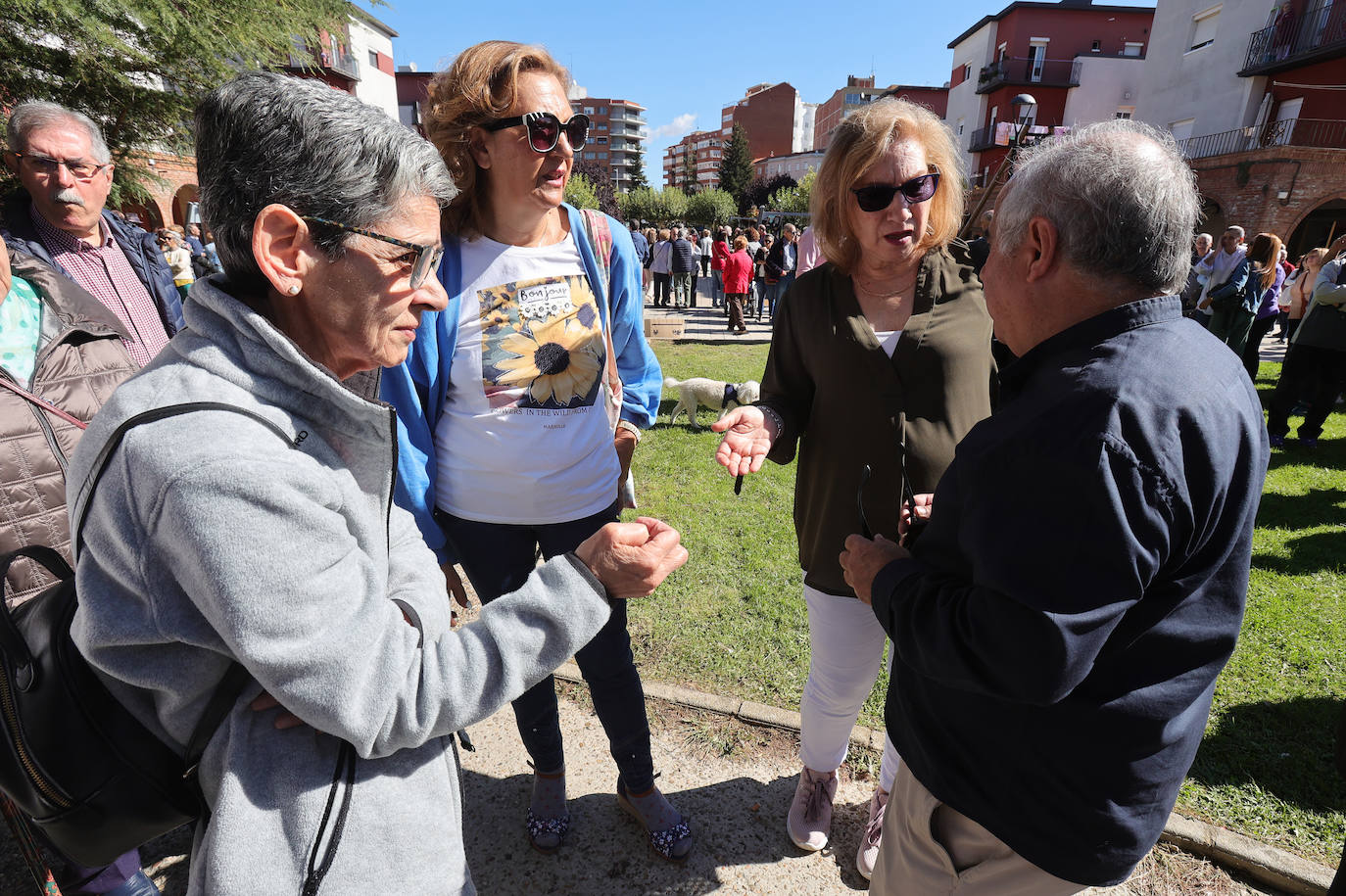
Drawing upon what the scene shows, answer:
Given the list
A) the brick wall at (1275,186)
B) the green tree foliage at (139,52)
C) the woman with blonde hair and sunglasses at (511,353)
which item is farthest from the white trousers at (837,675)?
the brick wall at (1275,186)

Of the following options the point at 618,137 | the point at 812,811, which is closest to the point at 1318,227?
the point at 812,811

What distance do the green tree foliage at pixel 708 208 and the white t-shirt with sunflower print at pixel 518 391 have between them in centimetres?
6045

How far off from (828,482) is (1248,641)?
128 inches

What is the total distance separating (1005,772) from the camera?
1338mm

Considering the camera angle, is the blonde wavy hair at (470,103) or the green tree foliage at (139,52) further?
the green tree foliage at (139,52)

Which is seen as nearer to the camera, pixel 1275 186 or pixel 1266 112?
pixel 1275 186

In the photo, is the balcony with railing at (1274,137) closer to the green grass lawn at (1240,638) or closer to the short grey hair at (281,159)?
the green grass lawn at (1240,638)

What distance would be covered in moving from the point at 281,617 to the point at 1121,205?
1422mm

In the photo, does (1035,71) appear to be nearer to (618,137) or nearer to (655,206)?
(655,206)

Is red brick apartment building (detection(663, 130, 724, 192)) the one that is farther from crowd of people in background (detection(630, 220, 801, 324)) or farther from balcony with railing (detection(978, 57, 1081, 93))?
crowd of people in background (detection(630, 220, 801, 324))

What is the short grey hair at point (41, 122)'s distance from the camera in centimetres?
288

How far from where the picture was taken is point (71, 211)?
2.93 metres

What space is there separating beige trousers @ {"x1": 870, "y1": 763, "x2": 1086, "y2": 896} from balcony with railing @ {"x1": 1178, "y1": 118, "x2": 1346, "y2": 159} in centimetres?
2557

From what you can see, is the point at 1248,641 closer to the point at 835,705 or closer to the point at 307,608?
the point at 835,705
